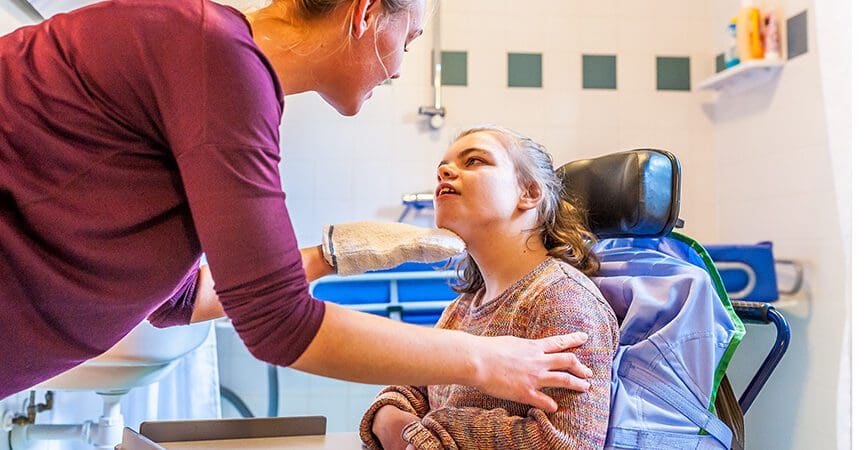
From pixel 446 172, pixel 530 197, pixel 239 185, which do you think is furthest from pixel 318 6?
pixel 530 197

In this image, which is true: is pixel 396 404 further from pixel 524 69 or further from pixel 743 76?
pixel 743 76

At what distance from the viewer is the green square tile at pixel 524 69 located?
10.9ft

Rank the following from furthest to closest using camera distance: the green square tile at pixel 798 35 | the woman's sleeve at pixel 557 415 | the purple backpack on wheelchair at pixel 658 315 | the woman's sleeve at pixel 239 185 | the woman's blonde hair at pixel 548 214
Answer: the green square tile at pixel 798 35 → the woman's blonde hair at pixel 548 214 → the purple backpack on wheelchair at pixel 658 315 → the woman's sleeve at pixel 557 415 → the woman's sleeve at pixel 239 185

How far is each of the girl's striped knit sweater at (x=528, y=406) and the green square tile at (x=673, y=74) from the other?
6.84 ft

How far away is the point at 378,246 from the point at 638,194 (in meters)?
0.55

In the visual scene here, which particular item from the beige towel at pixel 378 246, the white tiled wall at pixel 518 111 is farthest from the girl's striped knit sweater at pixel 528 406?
the white tiled wall at pixel 518 111

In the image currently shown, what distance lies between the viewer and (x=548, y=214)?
1.69 metres

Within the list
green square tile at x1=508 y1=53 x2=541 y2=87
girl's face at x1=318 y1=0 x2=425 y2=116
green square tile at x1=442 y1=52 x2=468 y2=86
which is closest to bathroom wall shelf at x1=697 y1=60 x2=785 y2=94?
green square tile at x1=508 y1=53 x2=541 y2=87

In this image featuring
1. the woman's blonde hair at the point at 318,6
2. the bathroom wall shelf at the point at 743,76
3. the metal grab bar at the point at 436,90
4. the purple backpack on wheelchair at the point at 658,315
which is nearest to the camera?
the woman's blonde hair at the point at 318,6

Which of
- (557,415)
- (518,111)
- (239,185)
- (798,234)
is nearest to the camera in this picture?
(239,185)

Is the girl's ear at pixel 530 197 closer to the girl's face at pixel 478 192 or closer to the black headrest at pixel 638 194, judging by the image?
the girl's face at pixel 478 192

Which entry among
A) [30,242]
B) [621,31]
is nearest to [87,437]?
[30,242]

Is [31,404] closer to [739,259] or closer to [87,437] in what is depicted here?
[87,437]

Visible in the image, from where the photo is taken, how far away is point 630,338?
4.89 feet
